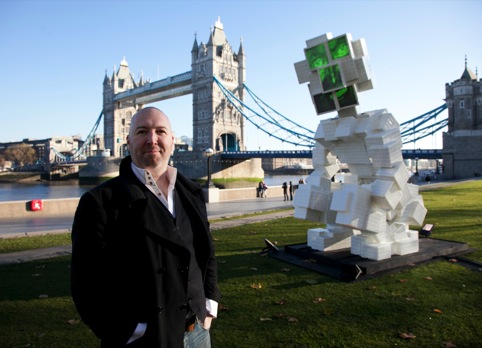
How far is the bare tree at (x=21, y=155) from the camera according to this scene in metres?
93.2

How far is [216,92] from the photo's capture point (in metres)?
60.0

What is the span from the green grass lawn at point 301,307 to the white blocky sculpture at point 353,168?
0.66 meters

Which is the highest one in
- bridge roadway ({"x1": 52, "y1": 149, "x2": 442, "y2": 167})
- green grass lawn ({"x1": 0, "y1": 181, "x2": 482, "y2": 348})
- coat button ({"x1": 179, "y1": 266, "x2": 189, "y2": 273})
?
bridge roadway ({"x1": 52, "y1": 149, "x2": 442, "y2": 167})

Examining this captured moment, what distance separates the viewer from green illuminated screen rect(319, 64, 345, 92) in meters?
5.74

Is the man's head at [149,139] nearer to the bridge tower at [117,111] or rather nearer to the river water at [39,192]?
the river water at [39,192]

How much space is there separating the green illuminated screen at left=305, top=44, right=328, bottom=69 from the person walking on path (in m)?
4.36

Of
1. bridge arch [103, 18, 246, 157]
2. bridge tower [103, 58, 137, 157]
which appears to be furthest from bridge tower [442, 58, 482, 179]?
bridge tower [103, 58, 137, 157]

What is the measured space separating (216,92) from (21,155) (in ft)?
191

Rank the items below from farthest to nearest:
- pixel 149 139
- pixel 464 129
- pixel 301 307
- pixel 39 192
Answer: pixel 464 129 → pixel 39 192 → pixel 301 307 → pixel 149 139

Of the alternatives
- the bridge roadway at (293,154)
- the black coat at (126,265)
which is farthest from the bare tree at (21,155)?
the black coat at (126,265)

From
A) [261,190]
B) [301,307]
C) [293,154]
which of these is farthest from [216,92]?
[301,307]

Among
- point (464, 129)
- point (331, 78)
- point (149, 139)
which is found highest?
point (464, 129)

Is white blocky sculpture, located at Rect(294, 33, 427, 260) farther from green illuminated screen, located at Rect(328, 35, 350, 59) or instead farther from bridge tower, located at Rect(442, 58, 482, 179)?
bridge tower, located at Rect(442, 58, 482, 179)

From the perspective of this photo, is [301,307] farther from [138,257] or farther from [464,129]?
[464,129]
